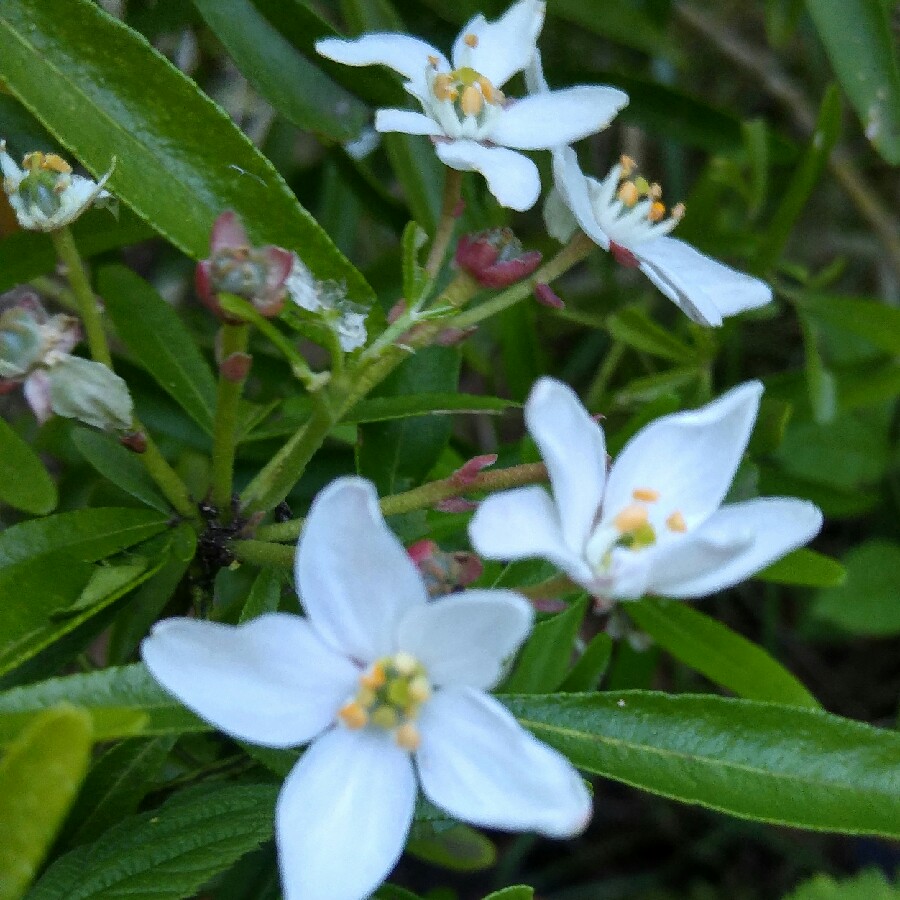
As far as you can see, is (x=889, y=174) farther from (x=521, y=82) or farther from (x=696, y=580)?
(x=696, y=580)

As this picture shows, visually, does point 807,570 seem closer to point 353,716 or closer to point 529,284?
point 529,284

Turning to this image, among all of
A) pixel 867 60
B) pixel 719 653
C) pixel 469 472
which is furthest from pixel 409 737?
pixel 867 60

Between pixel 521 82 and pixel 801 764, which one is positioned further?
pixel 521 82

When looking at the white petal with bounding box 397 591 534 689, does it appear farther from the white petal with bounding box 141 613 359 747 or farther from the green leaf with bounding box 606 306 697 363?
the green leaf with bounding box 606 306 697 363

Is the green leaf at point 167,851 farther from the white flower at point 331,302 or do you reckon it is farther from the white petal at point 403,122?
the white petal at point 403,122

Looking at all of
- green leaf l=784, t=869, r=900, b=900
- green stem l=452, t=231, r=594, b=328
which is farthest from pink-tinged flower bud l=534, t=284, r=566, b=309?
green leaf l=784, t=869, r=900, b=900

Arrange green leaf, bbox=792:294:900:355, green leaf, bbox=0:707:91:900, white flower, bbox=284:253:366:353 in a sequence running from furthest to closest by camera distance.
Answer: green leaf, bbox=792:294:900:355 → white flower, bbox=284:253:366:353 → green leaf, bbox=0:707:91:900

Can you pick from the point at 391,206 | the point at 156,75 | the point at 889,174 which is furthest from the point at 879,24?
the point at 889,174
